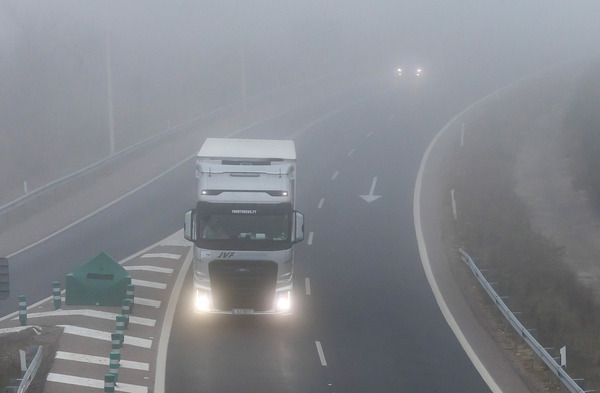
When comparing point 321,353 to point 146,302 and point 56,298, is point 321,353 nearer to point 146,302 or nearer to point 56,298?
point 146,302

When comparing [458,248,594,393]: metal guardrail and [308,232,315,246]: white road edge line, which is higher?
[308,232,315,246]: white road edge line

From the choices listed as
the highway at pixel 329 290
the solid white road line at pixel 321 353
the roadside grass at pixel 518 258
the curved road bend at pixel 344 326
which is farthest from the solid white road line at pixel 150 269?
the roadside grass at pixel 518 258

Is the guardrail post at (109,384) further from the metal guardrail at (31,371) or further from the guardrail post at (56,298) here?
the guardrail post at (56,298)

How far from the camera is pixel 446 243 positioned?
1441 inches

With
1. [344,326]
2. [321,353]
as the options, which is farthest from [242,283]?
[344,326]

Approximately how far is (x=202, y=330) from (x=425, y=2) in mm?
115510

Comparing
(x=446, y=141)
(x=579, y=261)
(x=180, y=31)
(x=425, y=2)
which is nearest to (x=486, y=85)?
(x=446, y=141)

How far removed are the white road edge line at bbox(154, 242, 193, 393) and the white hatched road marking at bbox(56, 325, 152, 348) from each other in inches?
15.4

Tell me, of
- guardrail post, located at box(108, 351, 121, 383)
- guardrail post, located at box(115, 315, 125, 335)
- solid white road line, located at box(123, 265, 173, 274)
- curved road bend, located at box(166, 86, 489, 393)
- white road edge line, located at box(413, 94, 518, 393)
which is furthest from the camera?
solid white road line, located at box(123, 265, 173, 274)

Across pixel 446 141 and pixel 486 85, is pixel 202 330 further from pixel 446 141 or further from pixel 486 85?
pixel 486 85

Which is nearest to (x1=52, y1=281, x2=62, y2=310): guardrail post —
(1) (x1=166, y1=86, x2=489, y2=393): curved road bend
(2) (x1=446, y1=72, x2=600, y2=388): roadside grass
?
(1) (x1=166, y1=86, x2=489, y2=393): curved road bend

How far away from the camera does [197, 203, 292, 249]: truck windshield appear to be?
26250mm

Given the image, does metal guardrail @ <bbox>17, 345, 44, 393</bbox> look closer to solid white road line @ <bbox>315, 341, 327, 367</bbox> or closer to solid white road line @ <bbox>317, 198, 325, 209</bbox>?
solid white road line @ <bbox>315, 341, 327, 367</bbox>

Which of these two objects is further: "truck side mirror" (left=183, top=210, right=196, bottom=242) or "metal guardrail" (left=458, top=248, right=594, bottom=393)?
"truck side mirror" (left=183, top=210, right=196, bottom=242)
